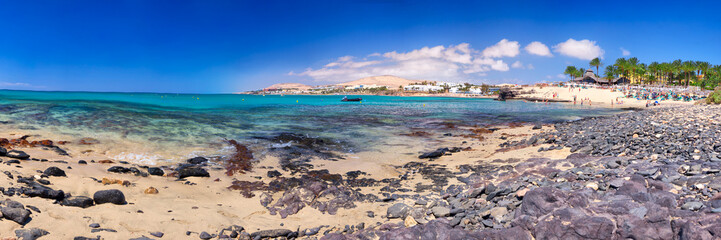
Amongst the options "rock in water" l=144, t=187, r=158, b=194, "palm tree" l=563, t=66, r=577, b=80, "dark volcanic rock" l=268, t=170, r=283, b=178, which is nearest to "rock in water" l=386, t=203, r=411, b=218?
"dark volcanic rock" l=268, t=170, r=283, b=178

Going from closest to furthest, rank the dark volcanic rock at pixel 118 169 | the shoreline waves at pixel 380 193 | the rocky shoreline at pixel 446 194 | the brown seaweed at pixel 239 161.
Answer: the rocky shoreline at pixel 446 194 < the shoreline waves at pixel 380 193 < the dark volcanic rock at pixel 118 169 < the brown seaweed at pixel 239 161

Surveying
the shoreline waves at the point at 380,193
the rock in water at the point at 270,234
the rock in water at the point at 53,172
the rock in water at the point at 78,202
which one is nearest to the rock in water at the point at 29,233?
the shoreline waves at the point at 380,193

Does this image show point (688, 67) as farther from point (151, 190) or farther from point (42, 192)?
point (42, 192)

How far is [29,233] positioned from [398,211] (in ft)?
17.6

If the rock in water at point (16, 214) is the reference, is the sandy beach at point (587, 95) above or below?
above

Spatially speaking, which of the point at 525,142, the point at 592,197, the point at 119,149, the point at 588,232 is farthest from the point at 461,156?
the point at 119,149

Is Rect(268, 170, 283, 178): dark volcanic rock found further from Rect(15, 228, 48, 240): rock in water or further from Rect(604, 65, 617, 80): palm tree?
Rect(604, 65, 617, 80): palm tree

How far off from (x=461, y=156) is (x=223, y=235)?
9086 millimetres

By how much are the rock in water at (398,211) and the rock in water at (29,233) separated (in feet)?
16.9

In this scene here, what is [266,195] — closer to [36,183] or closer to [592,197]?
[36,183]

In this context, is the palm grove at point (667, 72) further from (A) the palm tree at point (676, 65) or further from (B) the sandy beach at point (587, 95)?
(B) the sandy beach at point (587, 95)

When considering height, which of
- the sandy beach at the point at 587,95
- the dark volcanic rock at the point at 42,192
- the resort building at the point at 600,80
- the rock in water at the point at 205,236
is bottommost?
the rock in water at the point at 205,236

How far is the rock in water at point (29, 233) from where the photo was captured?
4004mm

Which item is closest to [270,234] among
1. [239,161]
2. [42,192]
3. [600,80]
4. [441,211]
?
[441,211]
